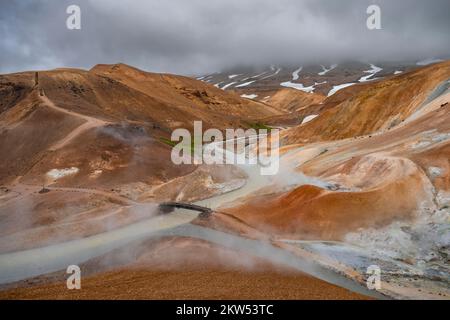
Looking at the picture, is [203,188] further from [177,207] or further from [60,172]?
[60,172]

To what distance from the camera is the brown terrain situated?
23484 millimetres

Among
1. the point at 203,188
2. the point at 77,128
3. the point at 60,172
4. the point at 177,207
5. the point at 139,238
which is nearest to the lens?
the point at 139,238

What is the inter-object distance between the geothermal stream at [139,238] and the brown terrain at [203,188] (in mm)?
1201

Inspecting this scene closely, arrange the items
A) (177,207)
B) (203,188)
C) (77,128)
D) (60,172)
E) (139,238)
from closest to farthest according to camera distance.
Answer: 1. (139,238)
2. (177,207)
3. (203,188)
4. (60,172)
5. (77,128)

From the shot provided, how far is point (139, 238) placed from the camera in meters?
31.8

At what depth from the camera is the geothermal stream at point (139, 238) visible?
82.8 feet

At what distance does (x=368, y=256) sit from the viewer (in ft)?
88.8

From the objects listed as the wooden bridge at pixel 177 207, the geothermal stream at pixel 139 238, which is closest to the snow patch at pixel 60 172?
the wooden bridge at pixel 177 207

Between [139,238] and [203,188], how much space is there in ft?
61.2

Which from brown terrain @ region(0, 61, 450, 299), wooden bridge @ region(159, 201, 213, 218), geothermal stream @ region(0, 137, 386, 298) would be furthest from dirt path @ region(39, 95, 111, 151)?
geothermal stream @ region(0, 137, 386, 298)

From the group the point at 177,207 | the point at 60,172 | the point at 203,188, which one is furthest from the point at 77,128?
the point at 177,207

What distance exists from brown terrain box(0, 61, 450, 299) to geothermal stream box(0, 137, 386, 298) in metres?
1.20
